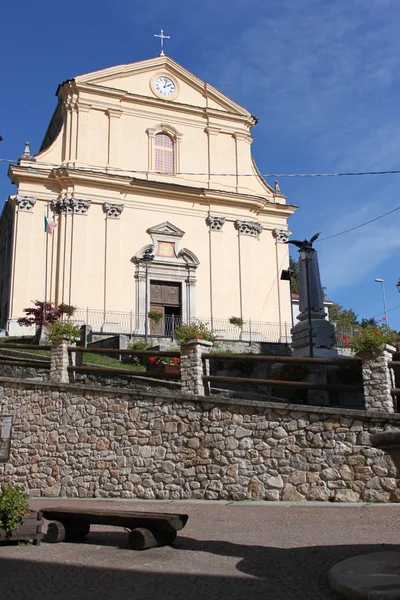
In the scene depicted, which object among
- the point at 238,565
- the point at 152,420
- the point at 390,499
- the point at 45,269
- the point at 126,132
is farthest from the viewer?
the point at 126,132

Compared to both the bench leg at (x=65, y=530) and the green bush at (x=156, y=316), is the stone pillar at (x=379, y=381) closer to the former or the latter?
the bench leg at (x=65, y=530)

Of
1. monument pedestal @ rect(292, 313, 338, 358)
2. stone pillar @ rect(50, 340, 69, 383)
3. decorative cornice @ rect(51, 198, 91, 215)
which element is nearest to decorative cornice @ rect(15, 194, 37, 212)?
decorative cornice @ rect(51, 198, 91, 215)

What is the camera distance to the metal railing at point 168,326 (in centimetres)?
2423

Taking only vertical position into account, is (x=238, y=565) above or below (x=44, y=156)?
below

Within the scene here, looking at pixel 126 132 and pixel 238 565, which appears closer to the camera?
pixel 238 565

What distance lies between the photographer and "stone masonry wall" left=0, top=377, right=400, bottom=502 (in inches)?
354

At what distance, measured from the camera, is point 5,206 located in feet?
92.3

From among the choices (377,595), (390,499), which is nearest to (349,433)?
(390,499)

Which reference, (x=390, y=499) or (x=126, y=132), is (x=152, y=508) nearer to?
(x=390, y=499)

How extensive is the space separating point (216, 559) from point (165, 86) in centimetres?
2697

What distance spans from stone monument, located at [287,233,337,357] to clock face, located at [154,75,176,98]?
16.3 m

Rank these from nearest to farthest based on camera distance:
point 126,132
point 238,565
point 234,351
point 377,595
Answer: point 377,595, point 238,565, point 234,351, point 126,132

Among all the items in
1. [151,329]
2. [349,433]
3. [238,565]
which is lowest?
[238,565]

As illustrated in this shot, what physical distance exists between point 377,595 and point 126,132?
2575cm
